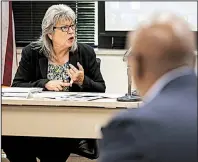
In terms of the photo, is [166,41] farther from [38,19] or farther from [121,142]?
[38,19]

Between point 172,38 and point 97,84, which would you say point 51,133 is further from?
point 172,38

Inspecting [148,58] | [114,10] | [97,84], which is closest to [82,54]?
[97,84]

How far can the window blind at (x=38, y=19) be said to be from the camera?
153 inches

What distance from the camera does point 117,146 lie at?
100 cm

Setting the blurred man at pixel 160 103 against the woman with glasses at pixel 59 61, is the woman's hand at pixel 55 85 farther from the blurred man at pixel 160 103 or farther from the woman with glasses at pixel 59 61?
the blurred man at pixel 160 103

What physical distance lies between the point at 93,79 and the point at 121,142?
1.85m

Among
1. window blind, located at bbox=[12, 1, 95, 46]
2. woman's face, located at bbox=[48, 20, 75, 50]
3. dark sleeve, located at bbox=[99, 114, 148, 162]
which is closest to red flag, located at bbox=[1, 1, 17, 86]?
window blind, located at bbox=[12, 1, 95, 46]

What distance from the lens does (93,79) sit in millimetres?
2840

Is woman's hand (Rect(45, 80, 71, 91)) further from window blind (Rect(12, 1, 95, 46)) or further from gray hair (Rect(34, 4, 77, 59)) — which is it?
window blind (Rect(12, 1, 95, 46))

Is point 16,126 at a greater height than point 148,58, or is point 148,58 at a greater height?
point 148,58

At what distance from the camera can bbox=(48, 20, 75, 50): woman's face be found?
2.81 meters

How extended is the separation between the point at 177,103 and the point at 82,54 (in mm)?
1945

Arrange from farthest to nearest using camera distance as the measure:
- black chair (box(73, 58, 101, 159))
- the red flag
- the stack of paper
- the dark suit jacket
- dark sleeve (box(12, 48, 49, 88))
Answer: the red flag < dark sleeve (box(12, 48, 49, 88)) < black chair (box(73, 58, 101, 159)) < the stack of paper < the dark suit jacket

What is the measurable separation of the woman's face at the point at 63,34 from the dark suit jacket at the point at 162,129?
1848mm
